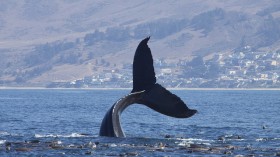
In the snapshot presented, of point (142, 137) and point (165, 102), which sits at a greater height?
point (165, 102)

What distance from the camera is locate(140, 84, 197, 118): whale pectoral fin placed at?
66.2 meters

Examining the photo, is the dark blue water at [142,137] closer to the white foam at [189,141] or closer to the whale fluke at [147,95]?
the white foam at [189,141]

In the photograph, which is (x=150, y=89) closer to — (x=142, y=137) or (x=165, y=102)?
(x=165, y=102)

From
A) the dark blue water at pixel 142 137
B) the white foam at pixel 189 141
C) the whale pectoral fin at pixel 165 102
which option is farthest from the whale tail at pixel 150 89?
the white foam at pixel 189 141

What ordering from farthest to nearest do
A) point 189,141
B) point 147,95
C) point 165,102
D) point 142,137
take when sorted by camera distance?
point 142,137 → point 189,141 → point 147,95 → point 165,102

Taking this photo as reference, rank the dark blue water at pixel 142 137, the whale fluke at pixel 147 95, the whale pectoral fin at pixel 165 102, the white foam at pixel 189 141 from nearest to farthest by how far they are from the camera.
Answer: the dark blue water at pixel 142 137 → the whale pectoral fin at pixel 165 102 → the whale fluke at pixel 147 95 → the white foam at pixel 189 141

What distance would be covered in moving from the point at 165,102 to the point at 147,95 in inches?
58.6

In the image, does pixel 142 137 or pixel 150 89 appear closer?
pixel 150 89

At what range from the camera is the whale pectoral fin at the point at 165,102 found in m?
66.2

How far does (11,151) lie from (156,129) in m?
29.2

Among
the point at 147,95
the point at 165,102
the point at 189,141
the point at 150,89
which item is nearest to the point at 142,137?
the point at 189,141

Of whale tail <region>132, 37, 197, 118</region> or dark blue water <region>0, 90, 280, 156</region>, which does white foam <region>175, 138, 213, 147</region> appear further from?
whale tail <region>132, 37, 197, 118</region>

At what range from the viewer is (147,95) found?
68.1 meters

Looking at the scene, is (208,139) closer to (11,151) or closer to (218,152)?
(218,152)
